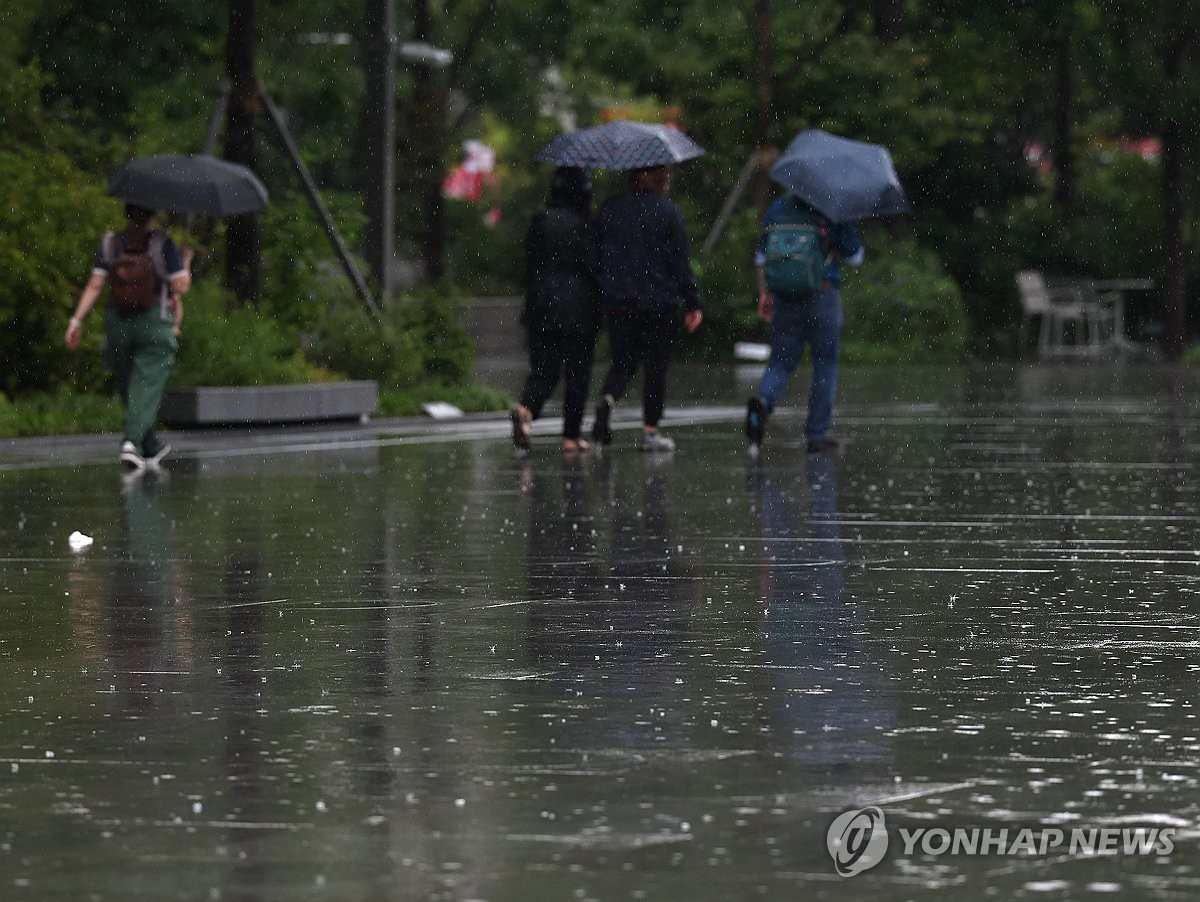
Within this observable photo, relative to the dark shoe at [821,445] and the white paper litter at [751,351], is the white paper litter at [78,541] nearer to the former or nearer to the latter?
the dark shoe at [821,445]

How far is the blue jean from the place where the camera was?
2083cm

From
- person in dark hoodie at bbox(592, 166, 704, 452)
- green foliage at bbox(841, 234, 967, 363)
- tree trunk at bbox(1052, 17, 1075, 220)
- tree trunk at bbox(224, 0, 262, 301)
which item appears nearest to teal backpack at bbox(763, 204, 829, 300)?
person in dark hoodie at bbox(592, 166, 704, 452)

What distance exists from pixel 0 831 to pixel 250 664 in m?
2.88

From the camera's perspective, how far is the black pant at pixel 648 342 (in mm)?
21234

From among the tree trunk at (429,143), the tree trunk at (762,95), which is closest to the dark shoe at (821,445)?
the tree trunk at (762,95)

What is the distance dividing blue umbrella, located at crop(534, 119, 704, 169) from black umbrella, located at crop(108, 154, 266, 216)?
90.1 inches

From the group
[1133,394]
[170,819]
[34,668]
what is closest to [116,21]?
[1133,394]

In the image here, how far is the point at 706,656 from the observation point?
9547mm

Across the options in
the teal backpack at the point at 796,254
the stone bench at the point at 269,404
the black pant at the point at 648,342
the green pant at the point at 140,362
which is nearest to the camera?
the green pant at the point at 140,362

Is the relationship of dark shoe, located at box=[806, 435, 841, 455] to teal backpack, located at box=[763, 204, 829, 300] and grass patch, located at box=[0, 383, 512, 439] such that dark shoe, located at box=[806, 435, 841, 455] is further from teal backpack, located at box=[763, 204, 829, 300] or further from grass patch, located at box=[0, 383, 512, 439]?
grass patch, located at box=[0, 383, 512, 439]

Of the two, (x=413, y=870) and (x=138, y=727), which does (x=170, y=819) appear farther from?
(x=138, y=727)

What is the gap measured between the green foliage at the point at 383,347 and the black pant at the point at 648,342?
658 cm

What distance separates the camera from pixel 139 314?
64.3 ft

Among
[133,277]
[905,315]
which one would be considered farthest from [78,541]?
[905,315]
